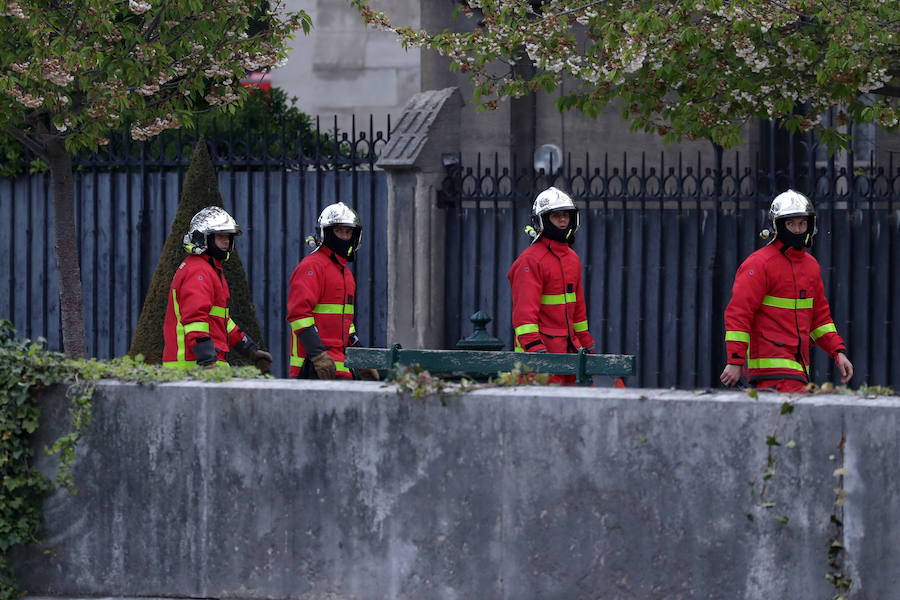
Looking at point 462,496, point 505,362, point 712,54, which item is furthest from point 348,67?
point 462,496

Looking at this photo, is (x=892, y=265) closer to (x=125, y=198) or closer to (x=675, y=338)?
(x=675, y=338)

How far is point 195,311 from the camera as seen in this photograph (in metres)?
8.05

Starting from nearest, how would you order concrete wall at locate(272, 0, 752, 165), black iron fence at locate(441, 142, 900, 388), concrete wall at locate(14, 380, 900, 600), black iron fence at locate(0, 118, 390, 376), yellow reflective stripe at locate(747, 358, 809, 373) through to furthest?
concrete wall at locate(14, 380, 900, 600)
yellow reflective stripe at locate(747, 358, 809, 373)
black iron fence at locate(441, 142, 900, 388)
black iron fence at locate(0, 118, 390, 376)
concrete wall at locate(272, 0, 752, 165)

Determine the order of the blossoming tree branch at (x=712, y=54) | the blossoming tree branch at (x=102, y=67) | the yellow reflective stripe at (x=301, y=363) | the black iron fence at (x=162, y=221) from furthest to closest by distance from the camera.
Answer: the black iron fence at (x=162, y=221), the blossoming tree branch at (x=102, y=67), the blossoming tree branch at (x=712, y=54), the yellow reflective stripe at (x=301, y=363)

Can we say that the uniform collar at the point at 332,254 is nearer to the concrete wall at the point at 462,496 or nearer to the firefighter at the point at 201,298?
the firefighter at the point at 201,298

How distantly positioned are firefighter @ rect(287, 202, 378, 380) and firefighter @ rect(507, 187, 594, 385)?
1048mm

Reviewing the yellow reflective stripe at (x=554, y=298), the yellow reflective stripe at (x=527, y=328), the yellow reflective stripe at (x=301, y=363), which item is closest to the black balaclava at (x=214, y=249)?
the yellow reflective stripe at (x=301, y=363)

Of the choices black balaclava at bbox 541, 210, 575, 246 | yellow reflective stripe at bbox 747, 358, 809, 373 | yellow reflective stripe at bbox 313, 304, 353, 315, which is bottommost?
yellow reflective stripe at bbox 747, 358, 809, 373

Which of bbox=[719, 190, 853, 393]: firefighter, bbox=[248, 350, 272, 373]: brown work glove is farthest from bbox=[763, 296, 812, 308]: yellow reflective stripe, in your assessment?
bbox=[248, 350, 272, 373]: brown work glove

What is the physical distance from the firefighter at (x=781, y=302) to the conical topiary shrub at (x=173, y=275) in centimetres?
412

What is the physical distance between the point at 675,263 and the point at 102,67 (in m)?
4.66

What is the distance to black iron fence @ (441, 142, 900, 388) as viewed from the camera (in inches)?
424

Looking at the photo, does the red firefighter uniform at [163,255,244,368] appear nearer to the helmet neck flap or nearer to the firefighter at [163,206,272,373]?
the firefighter at [163,206,272,373]

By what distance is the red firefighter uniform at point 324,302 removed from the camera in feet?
27.8
